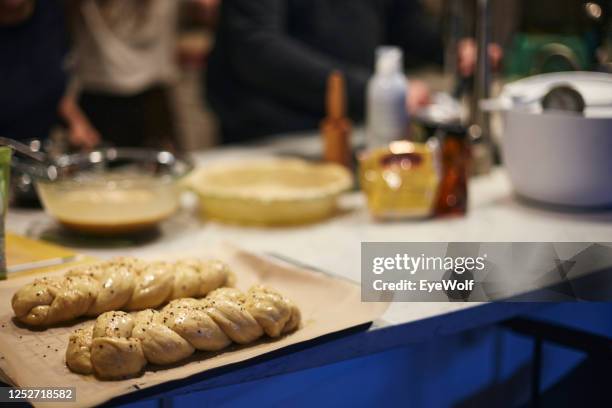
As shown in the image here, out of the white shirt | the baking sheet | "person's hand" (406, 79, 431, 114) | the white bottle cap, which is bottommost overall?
the baking sheet

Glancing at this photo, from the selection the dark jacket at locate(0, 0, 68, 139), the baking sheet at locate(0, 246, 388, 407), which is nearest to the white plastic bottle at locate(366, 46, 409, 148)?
the baking sheet at locate(0, 246, 388, 407)

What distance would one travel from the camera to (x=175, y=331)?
103 cm

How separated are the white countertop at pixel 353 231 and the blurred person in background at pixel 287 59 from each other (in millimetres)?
591

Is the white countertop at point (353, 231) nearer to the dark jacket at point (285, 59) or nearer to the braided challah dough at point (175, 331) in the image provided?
the braided challah dough at point (175, 331)

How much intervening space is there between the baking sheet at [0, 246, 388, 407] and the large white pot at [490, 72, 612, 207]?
2.05 feet

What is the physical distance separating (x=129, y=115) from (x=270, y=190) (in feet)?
5.91

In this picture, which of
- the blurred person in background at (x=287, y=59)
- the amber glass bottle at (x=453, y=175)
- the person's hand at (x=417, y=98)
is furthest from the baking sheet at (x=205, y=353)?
the blurred person in background at (x=287, y=59)

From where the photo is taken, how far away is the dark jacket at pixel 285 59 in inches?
94.4

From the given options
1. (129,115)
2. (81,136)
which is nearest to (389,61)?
(81,136)

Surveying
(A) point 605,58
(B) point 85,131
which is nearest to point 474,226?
(A) point 605,58

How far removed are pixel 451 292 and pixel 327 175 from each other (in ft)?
2.07

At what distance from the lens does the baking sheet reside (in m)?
0.96

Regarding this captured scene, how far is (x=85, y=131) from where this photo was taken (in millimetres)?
2484

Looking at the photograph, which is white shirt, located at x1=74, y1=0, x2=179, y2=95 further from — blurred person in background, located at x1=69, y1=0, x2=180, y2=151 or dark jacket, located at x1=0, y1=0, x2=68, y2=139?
dark jacket, located at x1=0, y1=0, x2=68, y2=139
